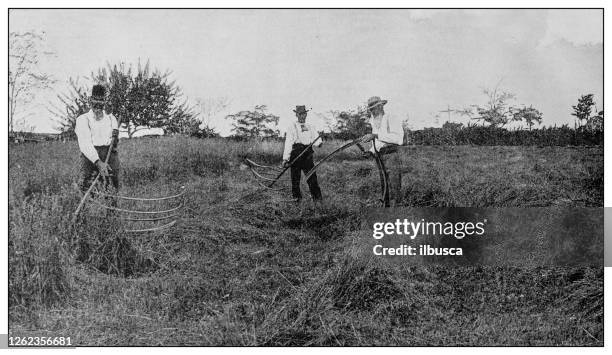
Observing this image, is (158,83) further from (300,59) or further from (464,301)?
(464,301)

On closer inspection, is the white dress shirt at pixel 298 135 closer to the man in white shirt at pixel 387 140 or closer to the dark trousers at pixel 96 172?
the man in white shirt at pixel 387 140

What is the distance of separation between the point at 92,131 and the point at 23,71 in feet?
2.76

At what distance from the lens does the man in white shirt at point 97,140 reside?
490 cm

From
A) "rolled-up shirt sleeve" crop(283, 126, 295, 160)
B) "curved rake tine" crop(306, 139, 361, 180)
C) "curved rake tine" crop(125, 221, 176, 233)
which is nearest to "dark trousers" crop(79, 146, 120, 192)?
"curved rake tine" crop(125, 221, 176, 233)

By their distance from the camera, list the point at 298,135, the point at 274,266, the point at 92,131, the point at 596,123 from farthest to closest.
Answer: the point at 298,135 → the point at 92,131 → the point at 596,123 → the point at 274,266

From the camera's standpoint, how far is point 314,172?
515cm

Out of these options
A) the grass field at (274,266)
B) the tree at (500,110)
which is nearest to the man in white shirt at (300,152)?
the grass field at (274,266)

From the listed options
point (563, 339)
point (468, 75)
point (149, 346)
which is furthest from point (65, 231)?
point (563, 339)

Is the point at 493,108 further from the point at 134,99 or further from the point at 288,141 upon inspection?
the point at 134,99

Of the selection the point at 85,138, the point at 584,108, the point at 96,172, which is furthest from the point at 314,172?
the point at 584,108

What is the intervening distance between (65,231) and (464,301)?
3686mm

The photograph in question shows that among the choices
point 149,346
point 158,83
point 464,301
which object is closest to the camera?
point 149,346
